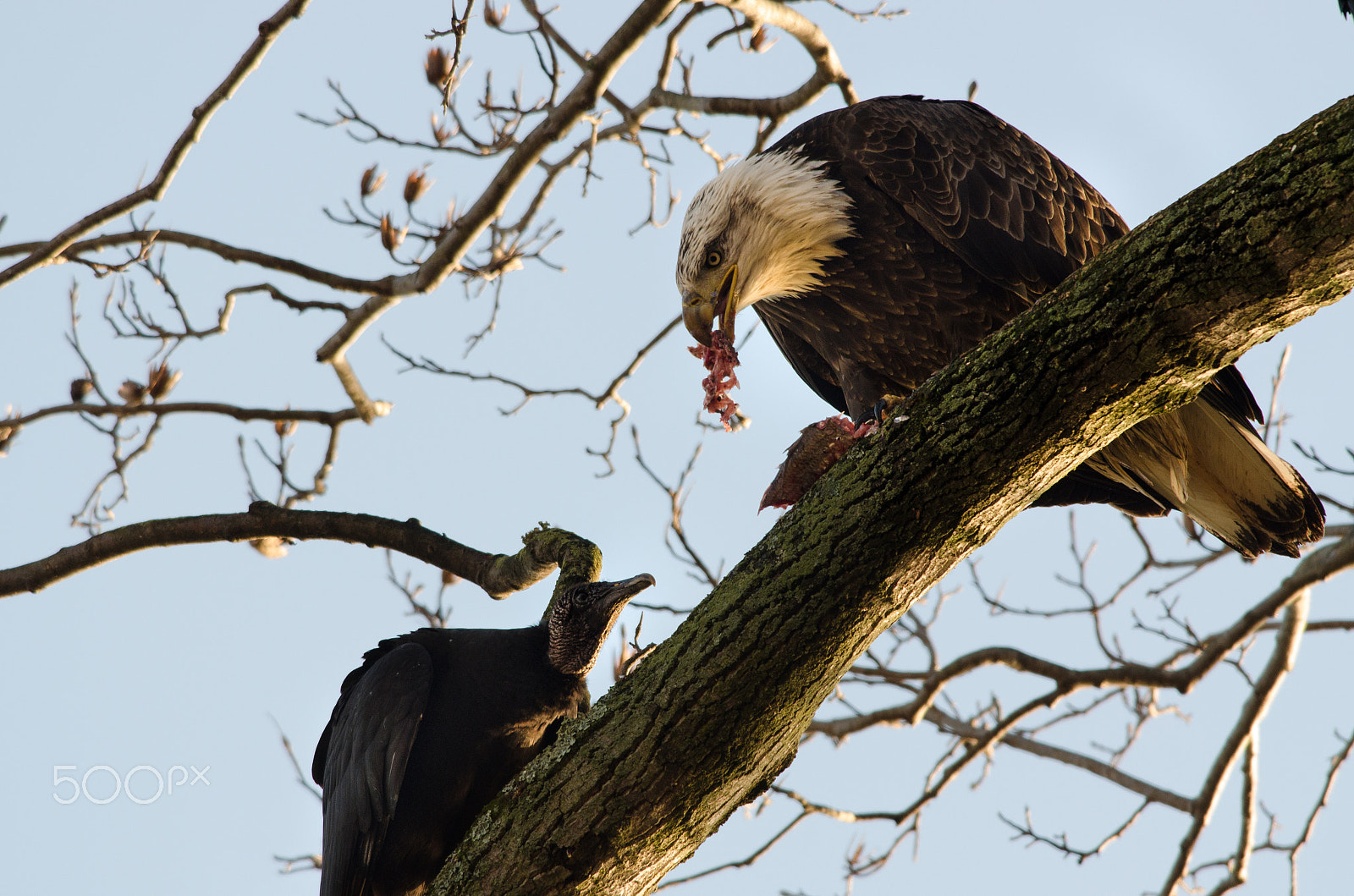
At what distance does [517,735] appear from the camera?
3.16 metres

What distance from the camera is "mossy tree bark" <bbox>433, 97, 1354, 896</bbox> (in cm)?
199

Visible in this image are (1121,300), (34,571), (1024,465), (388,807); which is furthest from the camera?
(34,571)

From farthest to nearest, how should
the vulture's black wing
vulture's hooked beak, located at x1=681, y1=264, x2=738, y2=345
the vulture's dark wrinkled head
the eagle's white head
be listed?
vulture's hooked beak, located at x1=681, y1=264, x2=738, y2=345 → the eagle's white head → the vulture's dark wrinkled head → the vulture's black wing

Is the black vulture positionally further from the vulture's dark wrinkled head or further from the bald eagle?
the bald eagle

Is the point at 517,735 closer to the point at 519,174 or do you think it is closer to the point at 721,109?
the point at 519,174

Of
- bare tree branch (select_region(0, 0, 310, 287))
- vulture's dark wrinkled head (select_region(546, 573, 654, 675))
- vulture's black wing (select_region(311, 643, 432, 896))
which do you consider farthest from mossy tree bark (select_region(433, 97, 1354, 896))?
bare tree branch (select_region(0, 0, 310, 287))

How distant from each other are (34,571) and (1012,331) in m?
3.31

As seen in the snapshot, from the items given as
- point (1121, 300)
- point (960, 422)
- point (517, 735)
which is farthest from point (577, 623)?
point (1121, 300)

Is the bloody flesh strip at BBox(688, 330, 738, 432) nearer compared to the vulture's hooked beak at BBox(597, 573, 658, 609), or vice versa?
the vulture's hooked beak at BBox(597, 573, 658, 609)

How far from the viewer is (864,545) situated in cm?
217

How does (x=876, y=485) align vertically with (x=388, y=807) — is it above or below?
below

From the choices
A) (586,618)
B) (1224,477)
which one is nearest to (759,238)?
(586,618)

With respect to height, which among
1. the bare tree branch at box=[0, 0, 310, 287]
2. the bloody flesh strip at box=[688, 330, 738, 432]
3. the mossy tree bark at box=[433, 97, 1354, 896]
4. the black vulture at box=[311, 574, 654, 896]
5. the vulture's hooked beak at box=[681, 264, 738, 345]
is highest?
the bare tree branch at box=[0, 0, 310, 287]

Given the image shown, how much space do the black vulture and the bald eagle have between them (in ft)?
4.10
